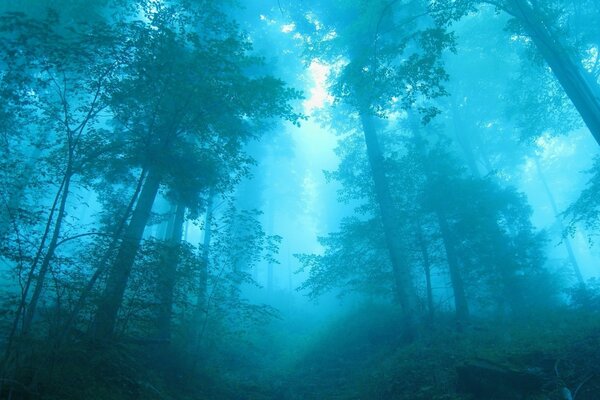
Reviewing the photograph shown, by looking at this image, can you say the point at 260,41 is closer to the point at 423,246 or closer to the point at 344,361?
the point at 423,246

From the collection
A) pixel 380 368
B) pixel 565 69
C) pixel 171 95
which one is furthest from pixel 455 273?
pixel 171 95

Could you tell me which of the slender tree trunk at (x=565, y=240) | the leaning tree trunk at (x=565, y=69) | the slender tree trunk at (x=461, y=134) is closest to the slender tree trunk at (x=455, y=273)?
the leaning tree trunk at (x=565, y=69)

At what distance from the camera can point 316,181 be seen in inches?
1516

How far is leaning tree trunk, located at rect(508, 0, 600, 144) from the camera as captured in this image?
9.05 m

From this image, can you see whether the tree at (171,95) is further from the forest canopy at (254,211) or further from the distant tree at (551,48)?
the distant tree at (551,48)

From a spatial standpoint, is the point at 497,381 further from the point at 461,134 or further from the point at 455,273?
the point at 461,134

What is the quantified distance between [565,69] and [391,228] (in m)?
6.87

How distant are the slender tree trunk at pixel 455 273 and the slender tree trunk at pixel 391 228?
1971mm

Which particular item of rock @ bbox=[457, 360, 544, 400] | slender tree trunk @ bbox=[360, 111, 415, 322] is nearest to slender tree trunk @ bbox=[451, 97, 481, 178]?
slender tree trunk @ bbox=[360, 111, 415, 322]

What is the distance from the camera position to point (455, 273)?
13.6 meters

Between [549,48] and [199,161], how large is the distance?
10404mm

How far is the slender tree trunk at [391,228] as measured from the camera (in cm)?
1180

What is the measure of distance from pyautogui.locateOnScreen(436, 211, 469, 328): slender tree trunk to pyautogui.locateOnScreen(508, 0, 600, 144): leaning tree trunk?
5764 mm

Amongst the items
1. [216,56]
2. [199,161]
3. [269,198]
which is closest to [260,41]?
[199,161]
